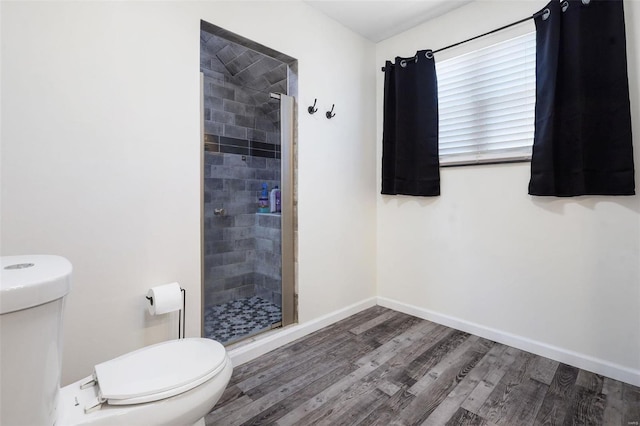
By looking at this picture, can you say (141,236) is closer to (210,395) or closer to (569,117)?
(210,395)

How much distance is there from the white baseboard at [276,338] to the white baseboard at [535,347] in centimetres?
61

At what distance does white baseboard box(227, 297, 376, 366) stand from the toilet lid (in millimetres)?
640

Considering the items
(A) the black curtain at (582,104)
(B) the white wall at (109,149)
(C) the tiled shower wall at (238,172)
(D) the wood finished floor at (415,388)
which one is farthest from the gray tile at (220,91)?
(A) the black curtain at (582,104)

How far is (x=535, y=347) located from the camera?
1.93 metres

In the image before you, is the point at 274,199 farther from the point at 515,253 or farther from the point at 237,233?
the point at 515,253

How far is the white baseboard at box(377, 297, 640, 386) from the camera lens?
1653mm

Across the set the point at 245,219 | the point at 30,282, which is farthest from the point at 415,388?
the point at 245,219

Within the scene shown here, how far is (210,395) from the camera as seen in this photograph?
1.04 meters

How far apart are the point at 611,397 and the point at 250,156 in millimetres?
3096

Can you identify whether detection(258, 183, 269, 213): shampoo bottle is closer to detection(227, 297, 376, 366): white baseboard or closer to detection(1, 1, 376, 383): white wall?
detection(227, 297, 376, 366): white baseboard

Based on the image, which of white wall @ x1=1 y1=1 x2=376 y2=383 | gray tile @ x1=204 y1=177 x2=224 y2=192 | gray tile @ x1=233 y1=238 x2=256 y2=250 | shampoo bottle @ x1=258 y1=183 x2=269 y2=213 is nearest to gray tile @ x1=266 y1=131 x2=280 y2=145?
shampoo bottle @ x1=258 y1=183 x2=269 y2=213

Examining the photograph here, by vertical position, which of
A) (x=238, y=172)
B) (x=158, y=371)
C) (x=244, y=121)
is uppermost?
(x=244, y=121)

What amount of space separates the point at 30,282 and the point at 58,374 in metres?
0.33

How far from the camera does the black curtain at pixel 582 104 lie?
1.60 meters
